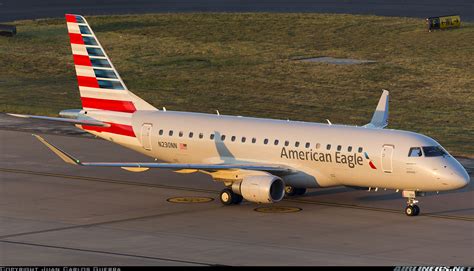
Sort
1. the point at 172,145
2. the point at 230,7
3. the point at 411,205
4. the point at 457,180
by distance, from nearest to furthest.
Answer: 1. the point at 457,180
2. the point at 411,205
3. the point at 172,145
4. the point at 230,7

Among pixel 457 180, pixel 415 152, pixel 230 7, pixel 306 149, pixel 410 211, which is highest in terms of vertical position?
pixel 230 7

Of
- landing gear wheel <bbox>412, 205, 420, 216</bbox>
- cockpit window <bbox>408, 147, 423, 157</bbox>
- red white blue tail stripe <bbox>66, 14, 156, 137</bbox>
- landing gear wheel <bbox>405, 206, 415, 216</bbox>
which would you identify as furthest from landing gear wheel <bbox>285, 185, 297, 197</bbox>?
red white blue tail stripe <bbox>66, 14, 156, 137</bbox>

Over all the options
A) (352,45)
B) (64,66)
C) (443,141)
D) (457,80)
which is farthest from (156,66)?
(443,141)

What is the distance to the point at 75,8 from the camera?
13175 cm

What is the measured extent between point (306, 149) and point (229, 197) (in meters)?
3.91

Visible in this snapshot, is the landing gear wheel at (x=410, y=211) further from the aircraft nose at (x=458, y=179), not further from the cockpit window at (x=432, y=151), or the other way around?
the cockpit window at (x=432, y=151)

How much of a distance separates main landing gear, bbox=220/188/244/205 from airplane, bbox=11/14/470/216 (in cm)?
4

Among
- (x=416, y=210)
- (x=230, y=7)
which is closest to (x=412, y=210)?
(x=416, y=210)

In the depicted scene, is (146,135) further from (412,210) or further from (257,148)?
(412,210)

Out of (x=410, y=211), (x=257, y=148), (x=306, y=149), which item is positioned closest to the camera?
(x=410, y=211)

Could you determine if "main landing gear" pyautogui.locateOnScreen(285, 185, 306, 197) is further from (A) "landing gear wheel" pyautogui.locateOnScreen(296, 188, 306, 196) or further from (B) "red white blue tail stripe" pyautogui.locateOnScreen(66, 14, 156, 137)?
(B) "red white blue tail stripe" pyautogui.locateOnScreen(66, 14, 156, 137)

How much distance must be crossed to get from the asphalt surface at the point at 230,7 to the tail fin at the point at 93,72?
211ft

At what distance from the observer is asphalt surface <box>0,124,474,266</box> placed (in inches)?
1686

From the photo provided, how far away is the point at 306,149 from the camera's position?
170ft
